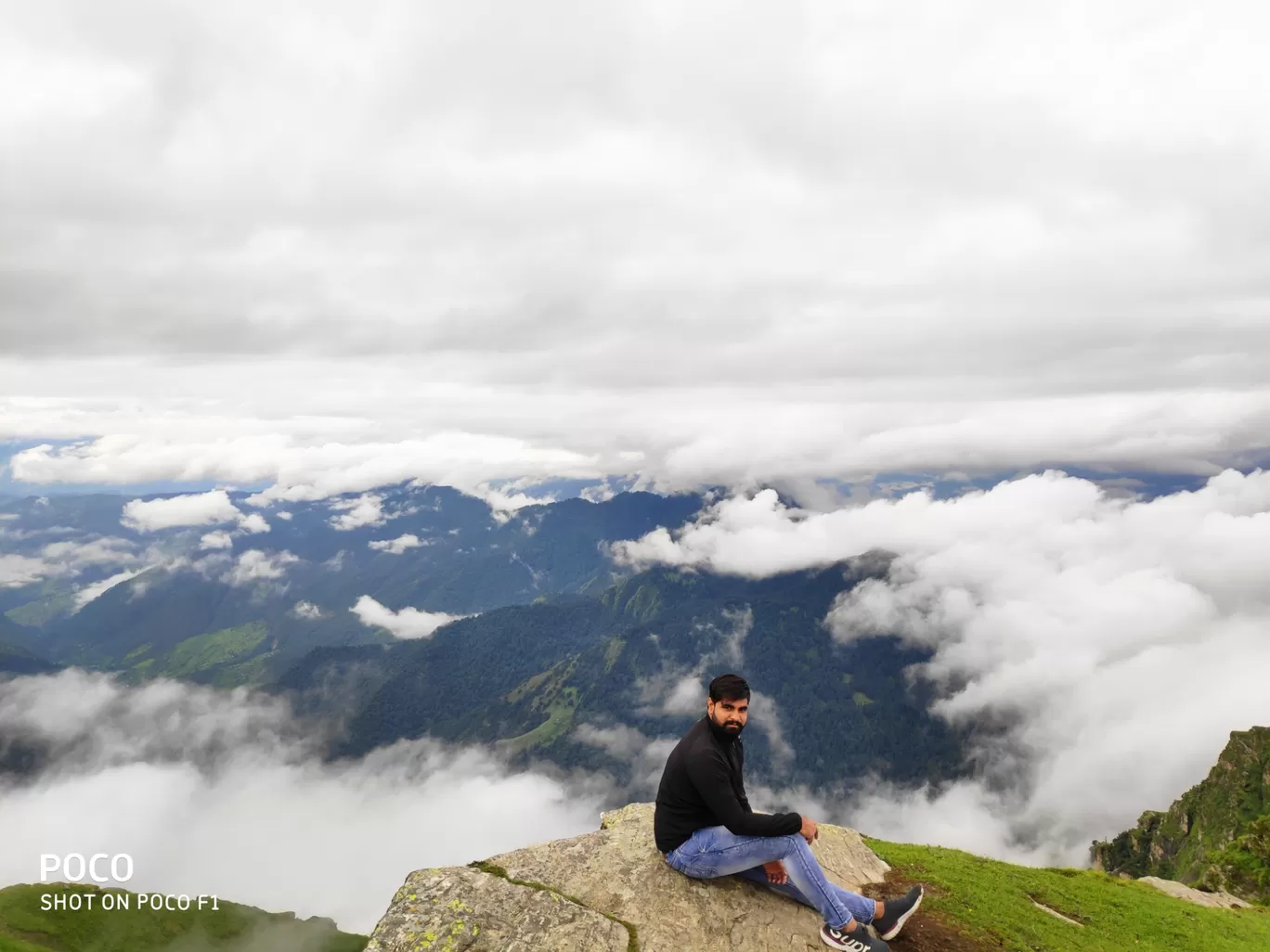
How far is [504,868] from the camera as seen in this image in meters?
16.2

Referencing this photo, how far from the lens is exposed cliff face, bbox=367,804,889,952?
43.7 feet

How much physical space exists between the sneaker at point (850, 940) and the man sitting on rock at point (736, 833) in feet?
0.05

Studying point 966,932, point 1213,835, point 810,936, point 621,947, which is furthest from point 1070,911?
point 1213,835

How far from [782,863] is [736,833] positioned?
1.56 m

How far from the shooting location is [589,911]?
14219 mm

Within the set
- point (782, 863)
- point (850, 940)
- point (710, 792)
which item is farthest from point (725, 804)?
point (850, 940)

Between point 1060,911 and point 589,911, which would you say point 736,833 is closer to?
point 589,911

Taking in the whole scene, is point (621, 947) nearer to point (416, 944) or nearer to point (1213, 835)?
point (416, 944)

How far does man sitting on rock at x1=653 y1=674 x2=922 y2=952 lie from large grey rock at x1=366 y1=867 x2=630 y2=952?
2.53m

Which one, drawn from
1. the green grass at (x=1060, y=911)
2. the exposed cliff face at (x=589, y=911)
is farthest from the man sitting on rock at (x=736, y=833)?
the green grass at (x=1060, y=911)

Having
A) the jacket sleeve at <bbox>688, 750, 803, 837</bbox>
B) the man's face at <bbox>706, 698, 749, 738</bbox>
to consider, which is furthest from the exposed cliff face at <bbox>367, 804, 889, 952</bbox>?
the man's face at <bbox>706, 698, 749, 738</bbox>

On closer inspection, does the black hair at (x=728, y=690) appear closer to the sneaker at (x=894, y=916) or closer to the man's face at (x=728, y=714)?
the man's face at (x=728, y=714)

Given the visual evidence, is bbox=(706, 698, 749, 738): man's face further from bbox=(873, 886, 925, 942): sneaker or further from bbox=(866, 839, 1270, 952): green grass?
bbox=(866, 839, 1270, 952): green grass

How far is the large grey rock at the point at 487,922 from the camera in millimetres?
13203
